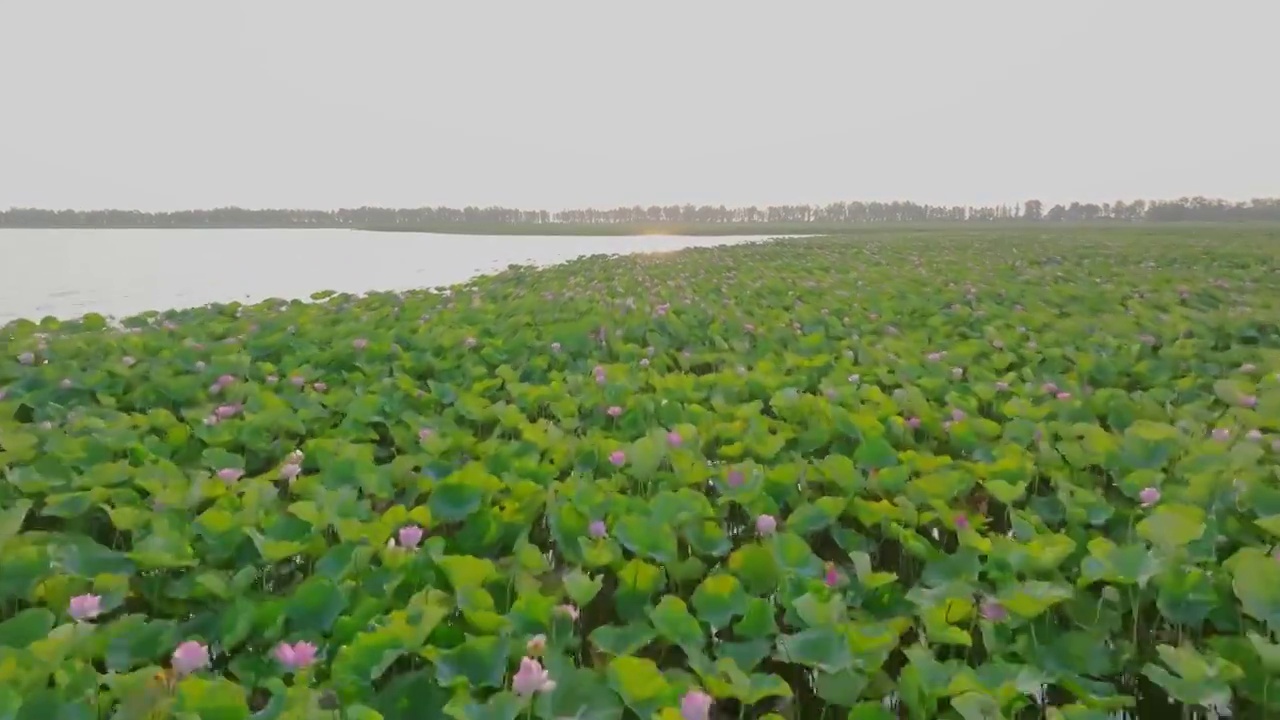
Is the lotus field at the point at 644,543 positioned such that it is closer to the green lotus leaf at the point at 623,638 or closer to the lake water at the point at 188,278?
the green lotus leaf at the point at 623,638

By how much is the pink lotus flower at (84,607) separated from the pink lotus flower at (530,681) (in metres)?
1.16

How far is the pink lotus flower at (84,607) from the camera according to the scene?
6.31 feet

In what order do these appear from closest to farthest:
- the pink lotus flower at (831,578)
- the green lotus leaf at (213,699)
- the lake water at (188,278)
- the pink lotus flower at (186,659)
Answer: the green lotus leaf at (213,699) → the pink lotus flower at (186,659) → the pink lotus flower at (831,578) → the lake water at (188,278)

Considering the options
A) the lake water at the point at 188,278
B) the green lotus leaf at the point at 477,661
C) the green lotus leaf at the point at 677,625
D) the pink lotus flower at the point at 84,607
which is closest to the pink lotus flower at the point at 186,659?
the pink lotus flower at the point at 84,607

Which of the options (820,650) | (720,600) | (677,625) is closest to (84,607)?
(677,625)

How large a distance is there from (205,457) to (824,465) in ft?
8.49

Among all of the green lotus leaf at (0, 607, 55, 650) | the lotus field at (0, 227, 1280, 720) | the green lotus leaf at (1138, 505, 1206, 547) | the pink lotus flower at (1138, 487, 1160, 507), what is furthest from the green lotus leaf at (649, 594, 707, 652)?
the pink lotus flower at (1138, 487, 1160, 507)

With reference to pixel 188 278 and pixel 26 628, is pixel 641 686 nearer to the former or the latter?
pixel 26 628

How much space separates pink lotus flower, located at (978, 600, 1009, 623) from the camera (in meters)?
1.95

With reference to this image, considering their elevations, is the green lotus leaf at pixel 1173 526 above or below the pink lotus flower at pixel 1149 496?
above

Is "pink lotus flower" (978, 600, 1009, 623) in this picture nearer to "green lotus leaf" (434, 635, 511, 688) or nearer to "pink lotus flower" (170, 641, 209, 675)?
"green lotus leaf" (434, 635, 511, 688)

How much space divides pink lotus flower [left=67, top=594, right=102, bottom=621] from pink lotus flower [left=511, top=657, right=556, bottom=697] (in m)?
1.16

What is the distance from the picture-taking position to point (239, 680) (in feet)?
6.10

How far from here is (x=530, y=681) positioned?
1.61 m
